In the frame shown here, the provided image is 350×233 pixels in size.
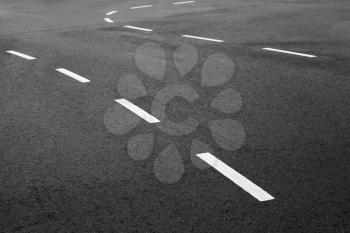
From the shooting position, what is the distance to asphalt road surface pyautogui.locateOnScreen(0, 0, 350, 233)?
4.17 metres

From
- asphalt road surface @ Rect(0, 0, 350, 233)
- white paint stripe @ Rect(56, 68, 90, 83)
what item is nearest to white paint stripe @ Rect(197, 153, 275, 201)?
asphalt road surface @ Rect(0, 0, 350, 233)

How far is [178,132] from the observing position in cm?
590

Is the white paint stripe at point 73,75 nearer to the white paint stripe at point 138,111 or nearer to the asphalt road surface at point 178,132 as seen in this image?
the asphalt road surface at point 178,132

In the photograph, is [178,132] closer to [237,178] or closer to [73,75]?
[237,178]

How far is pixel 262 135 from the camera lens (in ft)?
18.8

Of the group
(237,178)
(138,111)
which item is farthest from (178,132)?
(237,178)

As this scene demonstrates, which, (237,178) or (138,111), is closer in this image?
(237,178)

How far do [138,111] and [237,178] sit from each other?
235cm

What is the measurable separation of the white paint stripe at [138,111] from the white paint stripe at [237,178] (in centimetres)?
128

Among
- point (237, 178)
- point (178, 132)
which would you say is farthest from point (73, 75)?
point (237, 178)

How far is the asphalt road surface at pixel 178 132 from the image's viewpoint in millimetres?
4168

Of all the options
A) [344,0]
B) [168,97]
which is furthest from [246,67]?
[344,0]

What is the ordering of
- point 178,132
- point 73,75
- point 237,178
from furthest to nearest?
point 73,75, point 178,132, point 237,178

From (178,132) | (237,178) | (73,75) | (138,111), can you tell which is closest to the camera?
(237,178)
